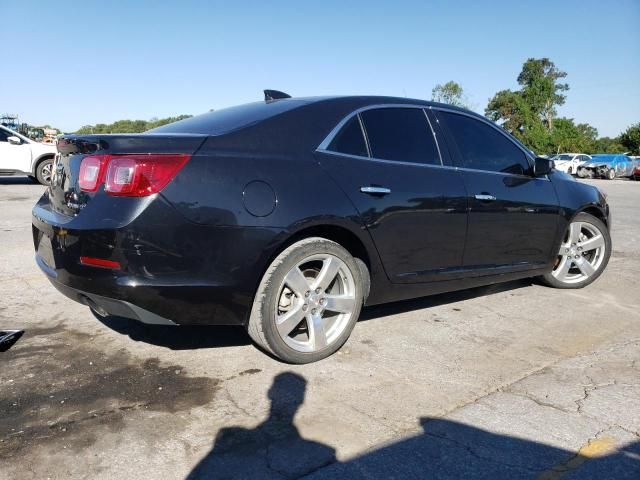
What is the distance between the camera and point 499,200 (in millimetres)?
4176

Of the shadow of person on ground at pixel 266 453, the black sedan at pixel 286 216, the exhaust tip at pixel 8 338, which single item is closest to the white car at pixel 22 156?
the exhaust tip at pixel 8 338

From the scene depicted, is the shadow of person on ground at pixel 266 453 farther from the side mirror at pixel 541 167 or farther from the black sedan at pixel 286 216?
the side mirror at pixel 541 167

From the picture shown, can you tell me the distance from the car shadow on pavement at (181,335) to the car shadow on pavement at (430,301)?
1020 millimetres

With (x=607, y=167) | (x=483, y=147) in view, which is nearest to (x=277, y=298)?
(x=483, y=147)

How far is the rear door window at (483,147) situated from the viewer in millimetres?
4133

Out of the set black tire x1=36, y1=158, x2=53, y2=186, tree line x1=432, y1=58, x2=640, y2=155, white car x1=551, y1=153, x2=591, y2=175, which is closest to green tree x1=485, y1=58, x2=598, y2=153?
tree line x1=432, y1=58, x2=640, y2=155

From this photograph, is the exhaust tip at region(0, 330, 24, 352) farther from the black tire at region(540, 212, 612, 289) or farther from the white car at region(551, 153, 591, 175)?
the white car at region(551, 153, 591, 175)

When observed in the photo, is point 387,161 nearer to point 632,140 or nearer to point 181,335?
point 181,335

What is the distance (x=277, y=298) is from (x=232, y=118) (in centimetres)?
117

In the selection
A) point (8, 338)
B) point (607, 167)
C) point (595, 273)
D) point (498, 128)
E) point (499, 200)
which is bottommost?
point (8, 338)

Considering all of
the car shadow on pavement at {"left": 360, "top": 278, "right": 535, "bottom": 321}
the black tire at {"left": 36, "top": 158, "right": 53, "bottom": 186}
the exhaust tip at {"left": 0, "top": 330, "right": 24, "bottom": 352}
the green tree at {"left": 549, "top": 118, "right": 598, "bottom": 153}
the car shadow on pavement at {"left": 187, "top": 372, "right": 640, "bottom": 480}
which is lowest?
the exhaust tip at {"left": 0, "top": 330, "right": 24, "bottom": 352}

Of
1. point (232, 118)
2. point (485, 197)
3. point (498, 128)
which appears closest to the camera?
point (232, 118)

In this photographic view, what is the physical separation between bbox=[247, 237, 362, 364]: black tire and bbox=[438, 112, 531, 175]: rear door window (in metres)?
1.47

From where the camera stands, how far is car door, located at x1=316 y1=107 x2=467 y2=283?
3346 mm
